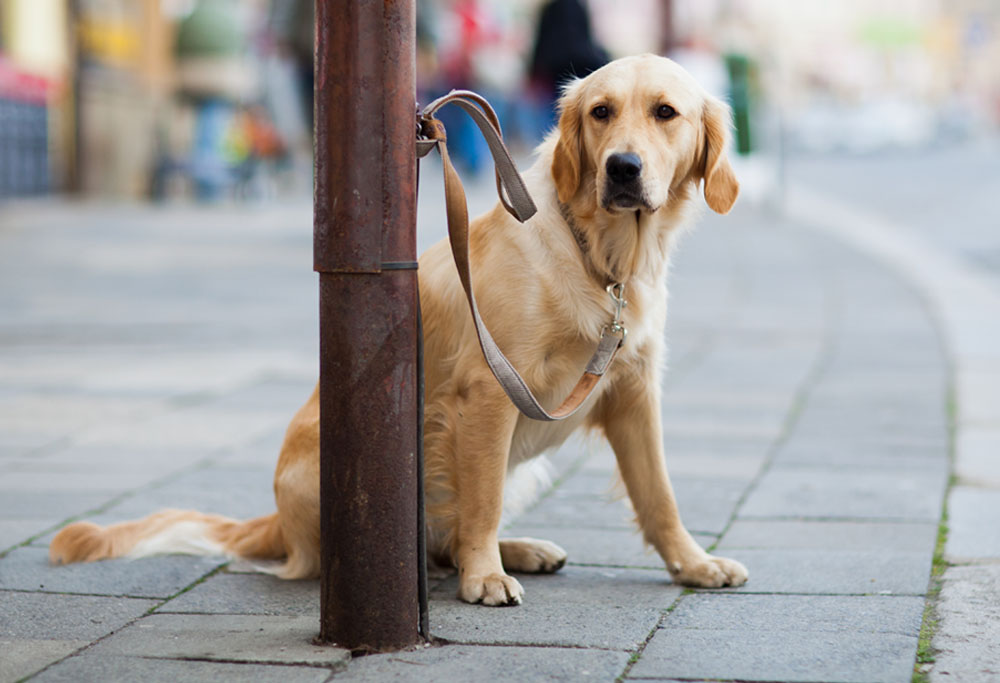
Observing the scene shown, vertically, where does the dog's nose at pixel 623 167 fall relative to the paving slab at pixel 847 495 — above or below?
above

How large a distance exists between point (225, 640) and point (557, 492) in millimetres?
1776

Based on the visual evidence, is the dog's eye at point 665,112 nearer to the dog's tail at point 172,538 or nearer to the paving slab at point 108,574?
the dog's tail at point 172,538

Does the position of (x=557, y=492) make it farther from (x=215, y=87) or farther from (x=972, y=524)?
(x=215, y=87)

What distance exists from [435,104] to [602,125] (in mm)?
508

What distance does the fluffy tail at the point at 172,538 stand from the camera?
3.39 m

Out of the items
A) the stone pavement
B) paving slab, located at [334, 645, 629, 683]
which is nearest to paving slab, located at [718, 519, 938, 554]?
the stone pavement

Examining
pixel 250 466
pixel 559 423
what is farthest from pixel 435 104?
pixel 250 466

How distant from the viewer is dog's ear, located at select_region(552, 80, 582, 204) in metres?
3.16

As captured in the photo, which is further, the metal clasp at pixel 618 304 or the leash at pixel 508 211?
the metal clasp at pixel 618 304

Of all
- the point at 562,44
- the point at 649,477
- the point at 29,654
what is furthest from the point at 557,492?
the point at 562,44

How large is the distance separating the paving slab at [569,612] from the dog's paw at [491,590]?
0.02 meters

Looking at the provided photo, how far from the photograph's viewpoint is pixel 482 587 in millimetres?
3061

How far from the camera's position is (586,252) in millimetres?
3148

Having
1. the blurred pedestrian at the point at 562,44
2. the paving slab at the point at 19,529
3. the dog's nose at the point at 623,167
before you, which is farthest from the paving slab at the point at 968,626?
the blurred pedestrian at the point at 562,44
